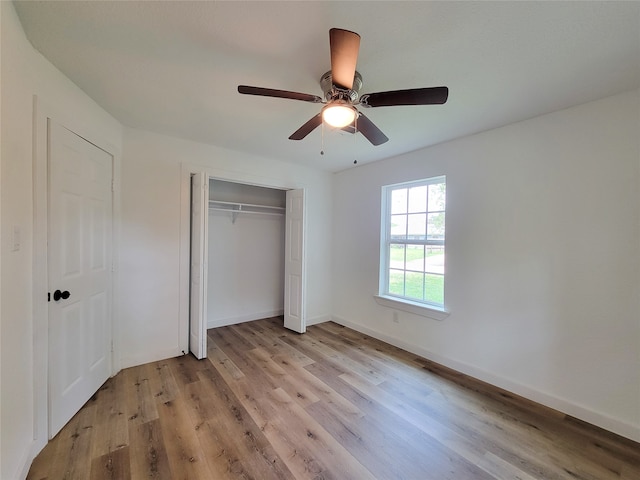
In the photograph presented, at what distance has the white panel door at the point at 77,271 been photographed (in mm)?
1785

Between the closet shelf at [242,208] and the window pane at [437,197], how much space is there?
7.54 ft

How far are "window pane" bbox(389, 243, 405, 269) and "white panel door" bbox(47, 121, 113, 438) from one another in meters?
3.16

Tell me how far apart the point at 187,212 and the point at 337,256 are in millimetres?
2283

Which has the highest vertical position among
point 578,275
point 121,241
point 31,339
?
point 121,241

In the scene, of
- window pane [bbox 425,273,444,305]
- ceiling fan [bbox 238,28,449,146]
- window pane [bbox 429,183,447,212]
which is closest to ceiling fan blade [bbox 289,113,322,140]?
ceiling fan [bbox 238,28,449,146]

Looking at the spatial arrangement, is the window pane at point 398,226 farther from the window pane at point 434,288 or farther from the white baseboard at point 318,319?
the white baseboard at point 318,319

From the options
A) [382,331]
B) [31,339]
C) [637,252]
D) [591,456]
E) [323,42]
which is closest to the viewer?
[323,42]

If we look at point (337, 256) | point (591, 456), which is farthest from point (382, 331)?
point (591, 456)

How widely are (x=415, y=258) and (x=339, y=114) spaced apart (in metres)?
2.24

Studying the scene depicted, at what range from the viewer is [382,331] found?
139 inches

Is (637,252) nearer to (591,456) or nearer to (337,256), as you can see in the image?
(591,456)

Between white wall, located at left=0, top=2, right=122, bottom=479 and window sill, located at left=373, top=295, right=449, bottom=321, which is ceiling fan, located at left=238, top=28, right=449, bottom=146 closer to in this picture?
white wall, located at left=0, top=2, right=122, bottom=479

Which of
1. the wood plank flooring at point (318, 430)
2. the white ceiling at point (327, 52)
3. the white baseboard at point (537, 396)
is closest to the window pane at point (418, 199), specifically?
the white ceiling at point (327, 52)

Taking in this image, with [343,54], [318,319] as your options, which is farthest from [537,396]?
[343,54]
